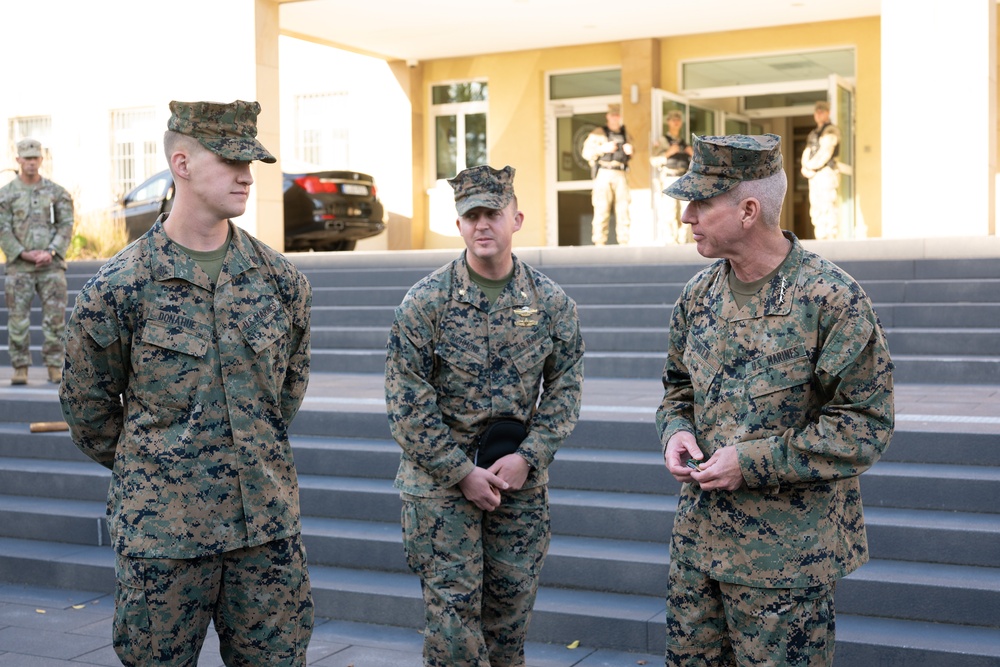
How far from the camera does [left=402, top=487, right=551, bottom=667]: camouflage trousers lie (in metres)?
4.07

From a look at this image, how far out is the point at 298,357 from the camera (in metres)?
3.81

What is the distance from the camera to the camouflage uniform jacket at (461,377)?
409cm

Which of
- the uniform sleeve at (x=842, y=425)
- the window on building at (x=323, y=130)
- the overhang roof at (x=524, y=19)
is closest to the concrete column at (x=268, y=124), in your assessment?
the overhang roof at (x=524, y=19)

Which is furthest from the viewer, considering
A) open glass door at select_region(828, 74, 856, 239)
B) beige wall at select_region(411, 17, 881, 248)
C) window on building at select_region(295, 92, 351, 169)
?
window on building at select_region(295, 92, 351, 169)

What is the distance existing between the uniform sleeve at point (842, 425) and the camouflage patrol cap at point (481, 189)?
142 centimetres

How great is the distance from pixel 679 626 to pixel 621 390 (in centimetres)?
529

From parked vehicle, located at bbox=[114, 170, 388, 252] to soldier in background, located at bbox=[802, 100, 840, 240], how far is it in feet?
21.9

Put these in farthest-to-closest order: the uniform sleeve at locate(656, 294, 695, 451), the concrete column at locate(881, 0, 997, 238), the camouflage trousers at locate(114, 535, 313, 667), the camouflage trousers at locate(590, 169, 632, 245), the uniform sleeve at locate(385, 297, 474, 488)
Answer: the camouflage trousers at locate(590, 169, 632, 245)
the concrete column at locate(881, 0, 997, 238)
the uniform sleeve at locate(385, 297, 474, 488)
the uniform sleeve at locate(656, 294, 695, 451)
the camouflage trousers at locate(114, 535, 313, 667)

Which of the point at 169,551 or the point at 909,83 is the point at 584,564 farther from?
the point at 909,83

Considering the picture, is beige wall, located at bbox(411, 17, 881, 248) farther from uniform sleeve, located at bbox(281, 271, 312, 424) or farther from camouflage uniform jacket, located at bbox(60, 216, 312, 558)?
camouflage uniform jacket, located at bbox(60, 216, 312, 558)

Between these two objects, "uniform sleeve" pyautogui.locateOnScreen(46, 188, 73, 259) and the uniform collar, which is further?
"uniform sleeve" pyautogui.locateOnScreen(46, 188, 73, 259)

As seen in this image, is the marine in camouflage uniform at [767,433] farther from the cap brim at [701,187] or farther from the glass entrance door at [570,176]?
the glass entrance door at [570,176]

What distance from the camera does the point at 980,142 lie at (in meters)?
13.1

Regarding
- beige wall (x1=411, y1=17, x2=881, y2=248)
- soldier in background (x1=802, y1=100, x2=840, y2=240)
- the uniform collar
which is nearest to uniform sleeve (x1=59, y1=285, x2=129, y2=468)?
the uniform collar
